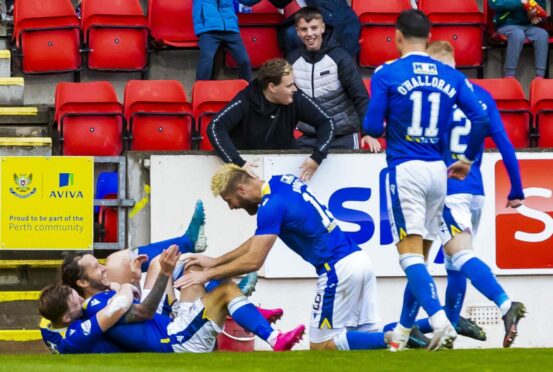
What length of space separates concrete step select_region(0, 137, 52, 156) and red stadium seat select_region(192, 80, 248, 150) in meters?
1.28

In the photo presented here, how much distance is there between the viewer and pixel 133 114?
12742mm

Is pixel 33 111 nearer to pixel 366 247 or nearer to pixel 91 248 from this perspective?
pixel 91 248

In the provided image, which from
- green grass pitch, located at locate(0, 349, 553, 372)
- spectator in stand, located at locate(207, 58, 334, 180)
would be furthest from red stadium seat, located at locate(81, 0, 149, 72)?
green grass pitch, located at locate(0, 349, 553, 372)

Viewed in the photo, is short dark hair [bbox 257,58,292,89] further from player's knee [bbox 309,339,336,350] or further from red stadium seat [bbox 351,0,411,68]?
red stadium seat [bbox 351,0,411,68]

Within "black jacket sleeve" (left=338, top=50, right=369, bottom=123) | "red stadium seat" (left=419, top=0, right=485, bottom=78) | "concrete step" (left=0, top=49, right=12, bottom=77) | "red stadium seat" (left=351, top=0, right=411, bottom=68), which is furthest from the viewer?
"red stadium seat" (left=419, top=0, right=485, bottom=78)

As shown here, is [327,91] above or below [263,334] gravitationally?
above

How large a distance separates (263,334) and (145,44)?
5.31 meters

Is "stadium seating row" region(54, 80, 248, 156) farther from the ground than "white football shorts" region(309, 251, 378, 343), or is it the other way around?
"stadium seating row" region(54, 80, 248, 156)

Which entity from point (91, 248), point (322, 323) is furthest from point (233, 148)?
point (322, 323)

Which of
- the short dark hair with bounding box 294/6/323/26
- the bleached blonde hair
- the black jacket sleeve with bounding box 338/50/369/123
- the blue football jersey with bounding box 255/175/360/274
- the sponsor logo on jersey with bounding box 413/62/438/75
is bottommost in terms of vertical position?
the blue football jersey with bounding box 255/175/360/274

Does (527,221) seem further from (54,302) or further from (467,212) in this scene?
(54,302)

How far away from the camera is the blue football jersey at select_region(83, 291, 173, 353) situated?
32.1 feet

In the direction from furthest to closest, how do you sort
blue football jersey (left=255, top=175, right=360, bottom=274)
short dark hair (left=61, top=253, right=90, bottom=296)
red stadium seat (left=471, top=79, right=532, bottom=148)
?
red stadium seat (left=471, top=79, right=532, bottom=148) → short dark hair (left=61, top=253, right=90, bottom=296) → blue football jersey (left=255, top=175, right=360, bottom=274)

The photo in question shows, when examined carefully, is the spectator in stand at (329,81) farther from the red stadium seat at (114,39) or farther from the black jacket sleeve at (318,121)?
the red stadium seat at (114,39)
